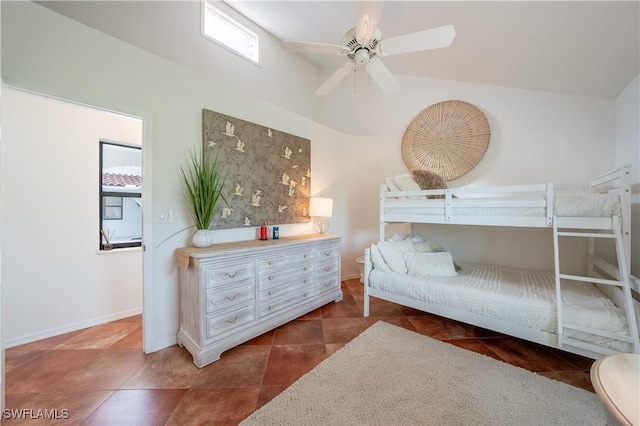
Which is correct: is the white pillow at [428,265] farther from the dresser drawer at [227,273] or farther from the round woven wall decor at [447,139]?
the dresser drawer at [227,273]

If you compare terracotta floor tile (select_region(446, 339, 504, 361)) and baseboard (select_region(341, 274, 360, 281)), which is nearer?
terracotta floor tile (select_region(446, 339, 504, 361))

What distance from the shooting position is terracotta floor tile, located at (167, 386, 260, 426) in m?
1.35

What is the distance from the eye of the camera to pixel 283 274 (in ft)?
8.01

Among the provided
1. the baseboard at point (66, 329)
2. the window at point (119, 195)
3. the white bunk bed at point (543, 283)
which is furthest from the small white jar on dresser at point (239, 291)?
the window at point (119, 195)

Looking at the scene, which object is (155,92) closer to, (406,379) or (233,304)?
(233,304)

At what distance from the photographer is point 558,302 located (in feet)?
5.58

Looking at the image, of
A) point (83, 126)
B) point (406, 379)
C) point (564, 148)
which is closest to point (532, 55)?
point (564, 148)

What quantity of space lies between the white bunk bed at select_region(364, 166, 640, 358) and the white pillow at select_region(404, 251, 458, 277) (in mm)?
90

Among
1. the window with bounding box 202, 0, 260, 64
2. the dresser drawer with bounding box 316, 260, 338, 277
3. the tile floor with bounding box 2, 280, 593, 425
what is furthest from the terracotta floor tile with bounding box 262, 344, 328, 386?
the window with bounding box 202, 0, 260, 64

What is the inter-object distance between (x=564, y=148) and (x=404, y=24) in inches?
90.4

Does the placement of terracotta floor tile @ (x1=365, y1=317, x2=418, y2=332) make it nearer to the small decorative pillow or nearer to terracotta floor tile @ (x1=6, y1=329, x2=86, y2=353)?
the small decorative pillow

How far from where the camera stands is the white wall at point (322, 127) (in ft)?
5.44

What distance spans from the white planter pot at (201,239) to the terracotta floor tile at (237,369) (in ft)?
3.13

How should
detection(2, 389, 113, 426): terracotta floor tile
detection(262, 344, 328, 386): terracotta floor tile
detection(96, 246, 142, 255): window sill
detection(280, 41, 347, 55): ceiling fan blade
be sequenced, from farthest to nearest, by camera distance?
detection(96, 246, 142, 255): window sill → detection(280, 41, 347, 55): ceiling fan blade → detection(262, 344, 328, 386): terracotta floor tile → detection(2, 389, 113, 426): terracotta floor tile
